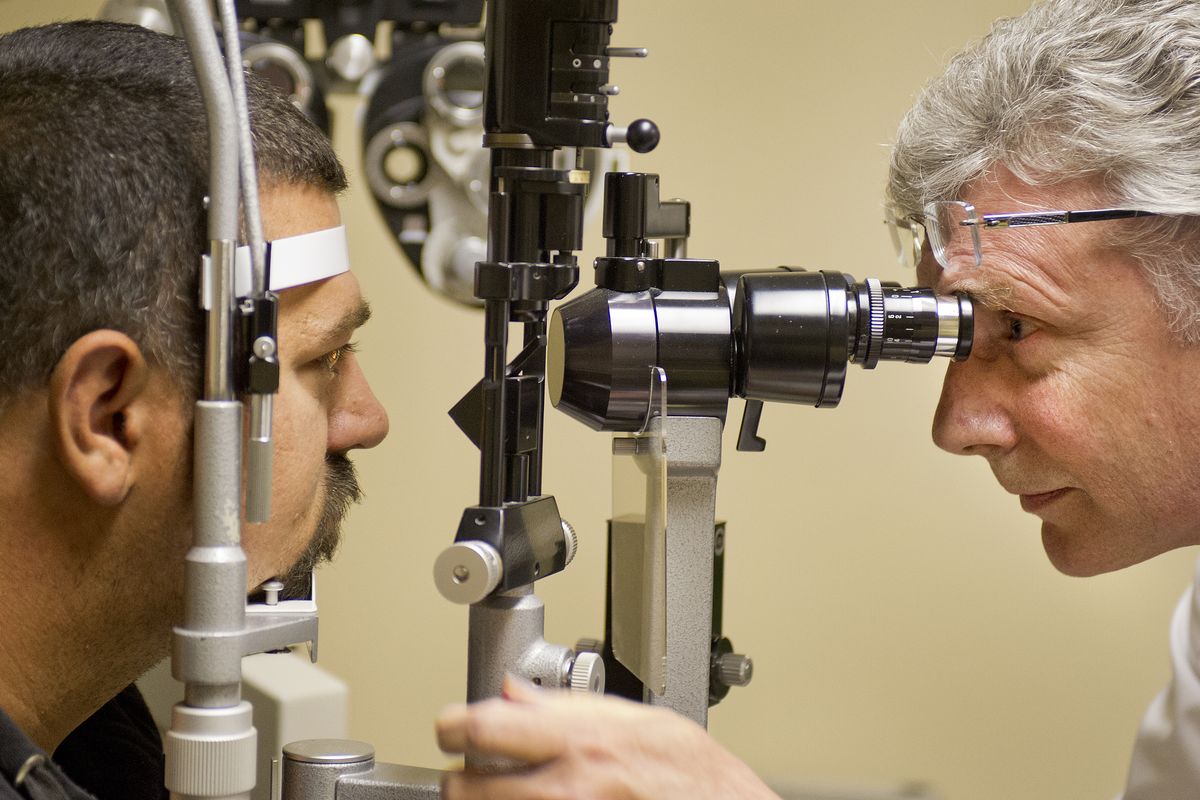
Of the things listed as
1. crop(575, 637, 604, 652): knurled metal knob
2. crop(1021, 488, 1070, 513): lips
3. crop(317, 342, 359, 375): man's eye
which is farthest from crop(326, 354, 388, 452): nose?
crop(1021, 488, 1070, 513): lips

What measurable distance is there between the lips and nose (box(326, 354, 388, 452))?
0.64 m

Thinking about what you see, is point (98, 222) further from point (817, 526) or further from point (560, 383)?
point (817, 526)

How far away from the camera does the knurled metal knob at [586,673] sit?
2.78 feet

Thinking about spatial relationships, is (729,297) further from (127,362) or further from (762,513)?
(762,513)

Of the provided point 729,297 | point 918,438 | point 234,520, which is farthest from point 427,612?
point 234,520

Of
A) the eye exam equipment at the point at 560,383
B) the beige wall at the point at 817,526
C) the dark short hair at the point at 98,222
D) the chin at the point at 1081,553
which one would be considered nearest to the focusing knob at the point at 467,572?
the eye exam equipment at the point at 560,383

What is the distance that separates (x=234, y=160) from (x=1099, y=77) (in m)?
0.76

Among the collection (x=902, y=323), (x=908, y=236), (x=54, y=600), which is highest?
(x=908, y=236)

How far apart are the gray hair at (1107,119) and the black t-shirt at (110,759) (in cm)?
95

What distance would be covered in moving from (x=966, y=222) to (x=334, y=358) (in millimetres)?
584

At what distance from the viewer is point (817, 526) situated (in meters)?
2.10

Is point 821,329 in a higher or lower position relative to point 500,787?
higher

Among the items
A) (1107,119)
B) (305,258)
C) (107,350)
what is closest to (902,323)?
(1107,119)

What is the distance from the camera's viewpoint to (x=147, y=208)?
86 centimetres
